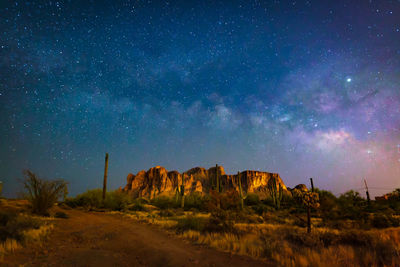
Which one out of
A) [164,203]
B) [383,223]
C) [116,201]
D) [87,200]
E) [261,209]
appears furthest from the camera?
[164,203]

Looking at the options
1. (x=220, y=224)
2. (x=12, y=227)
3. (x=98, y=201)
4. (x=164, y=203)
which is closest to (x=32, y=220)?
(x=12, y=227)

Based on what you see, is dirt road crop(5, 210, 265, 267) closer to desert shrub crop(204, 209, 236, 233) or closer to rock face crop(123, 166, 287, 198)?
desert shrub crop(204, 209, 236, 233)

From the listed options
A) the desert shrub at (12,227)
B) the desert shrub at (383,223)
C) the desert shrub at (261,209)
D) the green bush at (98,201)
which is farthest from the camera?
the desert shrub at (261,209)

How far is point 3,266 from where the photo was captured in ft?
15.7

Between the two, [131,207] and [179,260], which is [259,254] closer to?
[179,260]

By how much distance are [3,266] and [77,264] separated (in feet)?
5.47

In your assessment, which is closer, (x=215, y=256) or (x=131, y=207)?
(x=215, y=256)

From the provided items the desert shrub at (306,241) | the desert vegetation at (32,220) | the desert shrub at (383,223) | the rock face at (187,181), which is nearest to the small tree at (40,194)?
the desert vegetation at (32,220)

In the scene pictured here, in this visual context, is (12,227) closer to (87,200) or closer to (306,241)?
(306,241)

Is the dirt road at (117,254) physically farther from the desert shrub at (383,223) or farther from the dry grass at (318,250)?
the desert shrub at (383,223)

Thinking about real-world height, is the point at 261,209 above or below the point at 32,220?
below

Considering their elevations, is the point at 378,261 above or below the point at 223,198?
below

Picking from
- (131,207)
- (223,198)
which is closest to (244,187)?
(131,207)

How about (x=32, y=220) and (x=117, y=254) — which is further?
(x=32, y=220)
